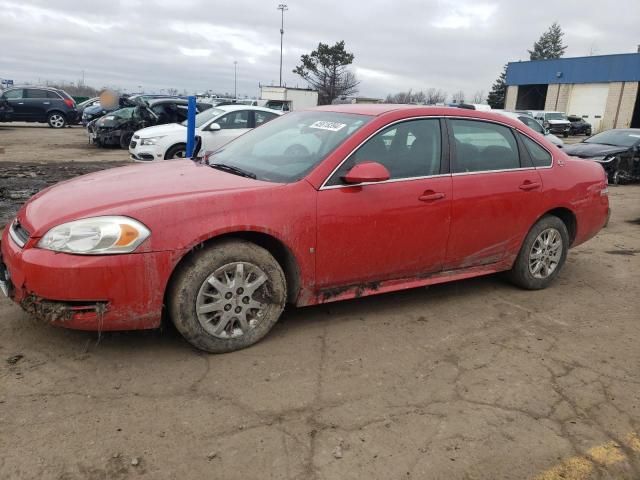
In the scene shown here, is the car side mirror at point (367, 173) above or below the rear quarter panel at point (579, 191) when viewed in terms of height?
above

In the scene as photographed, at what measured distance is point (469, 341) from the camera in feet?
12.5

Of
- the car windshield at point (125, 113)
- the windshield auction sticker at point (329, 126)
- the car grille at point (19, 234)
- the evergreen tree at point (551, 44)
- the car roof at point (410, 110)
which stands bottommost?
the car grille at point (19, 234)

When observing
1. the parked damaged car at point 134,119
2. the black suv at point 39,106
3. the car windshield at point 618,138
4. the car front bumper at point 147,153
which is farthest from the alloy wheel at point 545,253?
the black suv at point 39,106

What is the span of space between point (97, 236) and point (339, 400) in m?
1.63

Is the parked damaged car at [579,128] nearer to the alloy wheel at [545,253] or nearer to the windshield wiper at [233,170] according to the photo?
the alloy wheel at [545,253]

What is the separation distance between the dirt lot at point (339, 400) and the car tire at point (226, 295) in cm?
16

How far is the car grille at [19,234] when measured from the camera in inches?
124

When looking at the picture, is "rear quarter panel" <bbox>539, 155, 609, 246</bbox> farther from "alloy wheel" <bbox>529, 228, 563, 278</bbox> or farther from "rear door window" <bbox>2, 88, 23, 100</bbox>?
"rear door window" <bbox>2, 88, 23, 100</bbox>

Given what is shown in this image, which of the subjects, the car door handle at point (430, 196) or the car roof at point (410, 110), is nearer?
the car door handle at point (430, 196)

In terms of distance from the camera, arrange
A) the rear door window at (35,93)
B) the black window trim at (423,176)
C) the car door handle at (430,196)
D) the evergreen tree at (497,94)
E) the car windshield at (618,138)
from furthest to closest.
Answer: the evergreen tree at (497,94) < the rear door window at (35,93) < the car windshield at (618,138) < the car door handle at (430,196) < the black window trim at (423,176)

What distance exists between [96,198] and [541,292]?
384 centimetres

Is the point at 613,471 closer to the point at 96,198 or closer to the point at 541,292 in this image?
the point at 541,292

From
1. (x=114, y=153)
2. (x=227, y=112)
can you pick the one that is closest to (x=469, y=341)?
(x=227, y=112)

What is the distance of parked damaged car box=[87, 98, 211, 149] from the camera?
15938 millimetres
